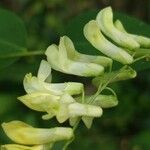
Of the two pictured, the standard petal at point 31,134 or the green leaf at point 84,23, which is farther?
the green leaf at point 84,23

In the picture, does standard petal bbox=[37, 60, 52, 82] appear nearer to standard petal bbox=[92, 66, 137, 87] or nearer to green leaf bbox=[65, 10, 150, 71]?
standard petal bbox=[92, 66, 137, 87]

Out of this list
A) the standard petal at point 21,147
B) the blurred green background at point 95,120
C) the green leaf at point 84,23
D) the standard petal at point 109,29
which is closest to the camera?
the standard petal at point 21,147

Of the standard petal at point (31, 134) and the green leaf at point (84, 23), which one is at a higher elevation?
the green leaf at point (84, 23)

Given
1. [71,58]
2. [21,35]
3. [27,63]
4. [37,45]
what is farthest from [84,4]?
[71,58]

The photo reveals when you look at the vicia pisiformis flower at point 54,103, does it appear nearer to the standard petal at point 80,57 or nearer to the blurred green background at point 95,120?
the standard petal at point 80,57

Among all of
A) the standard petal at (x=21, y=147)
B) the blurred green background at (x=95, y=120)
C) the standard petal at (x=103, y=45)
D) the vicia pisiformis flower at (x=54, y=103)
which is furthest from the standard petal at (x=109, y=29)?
the blurred green background at (x=95, y=120)

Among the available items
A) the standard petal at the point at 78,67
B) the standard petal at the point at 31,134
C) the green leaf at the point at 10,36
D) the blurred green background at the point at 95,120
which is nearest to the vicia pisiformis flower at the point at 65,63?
the standard petal at the point at 78,67

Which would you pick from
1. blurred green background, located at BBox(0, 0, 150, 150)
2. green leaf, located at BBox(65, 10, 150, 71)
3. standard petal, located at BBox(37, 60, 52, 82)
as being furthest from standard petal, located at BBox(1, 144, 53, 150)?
blurred green background, located at BBox(0, 0, 150, 150)

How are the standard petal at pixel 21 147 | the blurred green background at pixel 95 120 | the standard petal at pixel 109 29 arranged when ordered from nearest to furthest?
the standard petal at pixel 21 147
the standard petal at pixel 109 29
the blurred green background at pixel 95 120
